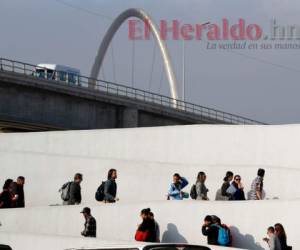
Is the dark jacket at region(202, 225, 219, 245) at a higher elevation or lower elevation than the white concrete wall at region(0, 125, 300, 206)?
lower

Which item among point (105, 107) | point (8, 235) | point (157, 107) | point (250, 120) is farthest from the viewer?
point (250, 120)

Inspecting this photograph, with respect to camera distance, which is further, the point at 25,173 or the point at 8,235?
the point at 25,173

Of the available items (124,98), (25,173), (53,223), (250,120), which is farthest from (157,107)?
(53,223)

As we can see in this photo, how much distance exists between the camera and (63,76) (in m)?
53.2

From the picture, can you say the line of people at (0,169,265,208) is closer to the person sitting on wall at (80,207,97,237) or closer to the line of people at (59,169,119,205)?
the line of people at (59,169,119,205)

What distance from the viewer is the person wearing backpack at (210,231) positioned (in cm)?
2116

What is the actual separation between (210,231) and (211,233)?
0.07 m

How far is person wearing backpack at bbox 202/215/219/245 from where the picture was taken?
2116 centimetres

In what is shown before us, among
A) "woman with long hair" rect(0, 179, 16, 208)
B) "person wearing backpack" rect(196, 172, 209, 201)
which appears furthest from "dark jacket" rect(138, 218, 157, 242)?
"woman with long hair" rect(0, 179, 16, 208)

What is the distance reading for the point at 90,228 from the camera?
23109 mm

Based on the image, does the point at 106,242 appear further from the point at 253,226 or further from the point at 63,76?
the point at 63,76

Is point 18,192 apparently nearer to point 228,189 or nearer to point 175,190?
point 175,190

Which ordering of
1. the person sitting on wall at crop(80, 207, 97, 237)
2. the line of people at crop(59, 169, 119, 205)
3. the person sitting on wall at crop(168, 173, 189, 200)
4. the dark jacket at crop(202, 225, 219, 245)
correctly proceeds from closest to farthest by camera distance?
the dark jacket at crop(202, 225, 219, 245) < the person sitting on wall at crop(80, 207, 97, 237) < the person sitting on wall at crop(168, 173, 189, 200) < the line of people at crop(59, 169, 119, 205)

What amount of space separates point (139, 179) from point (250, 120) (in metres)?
32.7
